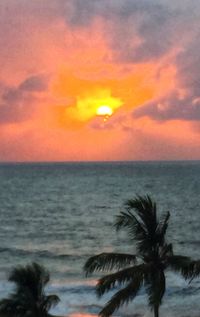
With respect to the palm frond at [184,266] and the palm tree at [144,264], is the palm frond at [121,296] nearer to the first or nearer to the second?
the palm tree at [144,264]

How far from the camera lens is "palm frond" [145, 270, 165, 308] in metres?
19.0

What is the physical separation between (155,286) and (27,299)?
412 centimetres

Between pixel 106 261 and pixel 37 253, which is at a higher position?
pixel 106 261

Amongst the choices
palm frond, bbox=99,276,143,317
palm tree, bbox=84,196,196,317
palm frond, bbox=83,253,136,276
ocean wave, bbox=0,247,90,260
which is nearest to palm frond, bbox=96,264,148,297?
palm tree, bbox=84,196,196,317

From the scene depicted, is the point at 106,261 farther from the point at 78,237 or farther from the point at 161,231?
the point at 78,237

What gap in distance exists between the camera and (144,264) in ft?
64.3

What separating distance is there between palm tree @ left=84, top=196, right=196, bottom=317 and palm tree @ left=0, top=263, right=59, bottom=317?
63.6 inches

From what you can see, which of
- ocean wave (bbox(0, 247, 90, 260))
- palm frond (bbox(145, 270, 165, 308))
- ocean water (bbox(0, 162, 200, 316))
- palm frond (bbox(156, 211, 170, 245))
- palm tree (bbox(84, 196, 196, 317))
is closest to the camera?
palm frond (bbox(145, 270, 165, 308))

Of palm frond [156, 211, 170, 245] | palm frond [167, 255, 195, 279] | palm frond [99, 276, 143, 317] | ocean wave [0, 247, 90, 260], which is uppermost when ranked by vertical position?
palm frond [156, 211, 170, 245]

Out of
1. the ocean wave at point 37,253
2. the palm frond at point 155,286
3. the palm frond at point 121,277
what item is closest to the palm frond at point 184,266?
the palm frond at point 155,286

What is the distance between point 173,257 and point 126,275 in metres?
1.66

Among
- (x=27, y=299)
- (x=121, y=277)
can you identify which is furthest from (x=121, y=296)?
(x=27, y=299)

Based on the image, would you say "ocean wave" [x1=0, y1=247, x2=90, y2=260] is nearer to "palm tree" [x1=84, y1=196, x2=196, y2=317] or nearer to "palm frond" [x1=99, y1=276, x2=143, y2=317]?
"palm tree" [x1=84, y1=196, x2=196, y2=317]

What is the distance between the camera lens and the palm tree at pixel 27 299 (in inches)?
720
